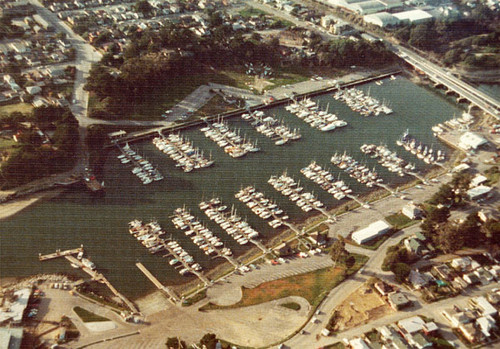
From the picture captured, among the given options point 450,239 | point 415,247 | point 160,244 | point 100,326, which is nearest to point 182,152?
point 160,244

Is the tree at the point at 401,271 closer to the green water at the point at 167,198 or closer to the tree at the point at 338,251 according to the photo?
the tree at the point at 338,251

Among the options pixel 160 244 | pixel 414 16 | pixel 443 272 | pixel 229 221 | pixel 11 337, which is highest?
pixel 414 16

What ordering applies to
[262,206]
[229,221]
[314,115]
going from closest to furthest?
[229,221]
[262,206]
[314,115]

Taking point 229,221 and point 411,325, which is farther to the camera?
point 229,221

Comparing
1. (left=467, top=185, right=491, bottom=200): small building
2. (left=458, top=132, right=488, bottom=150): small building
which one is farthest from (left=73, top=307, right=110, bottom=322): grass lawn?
(left=458, top=132, right=488, bottom=150): small building

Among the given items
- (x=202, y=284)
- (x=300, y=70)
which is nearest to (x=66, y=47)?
(x=300, y=70)

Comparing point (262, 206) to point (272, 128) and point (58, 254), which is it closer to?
point (272, 128)
